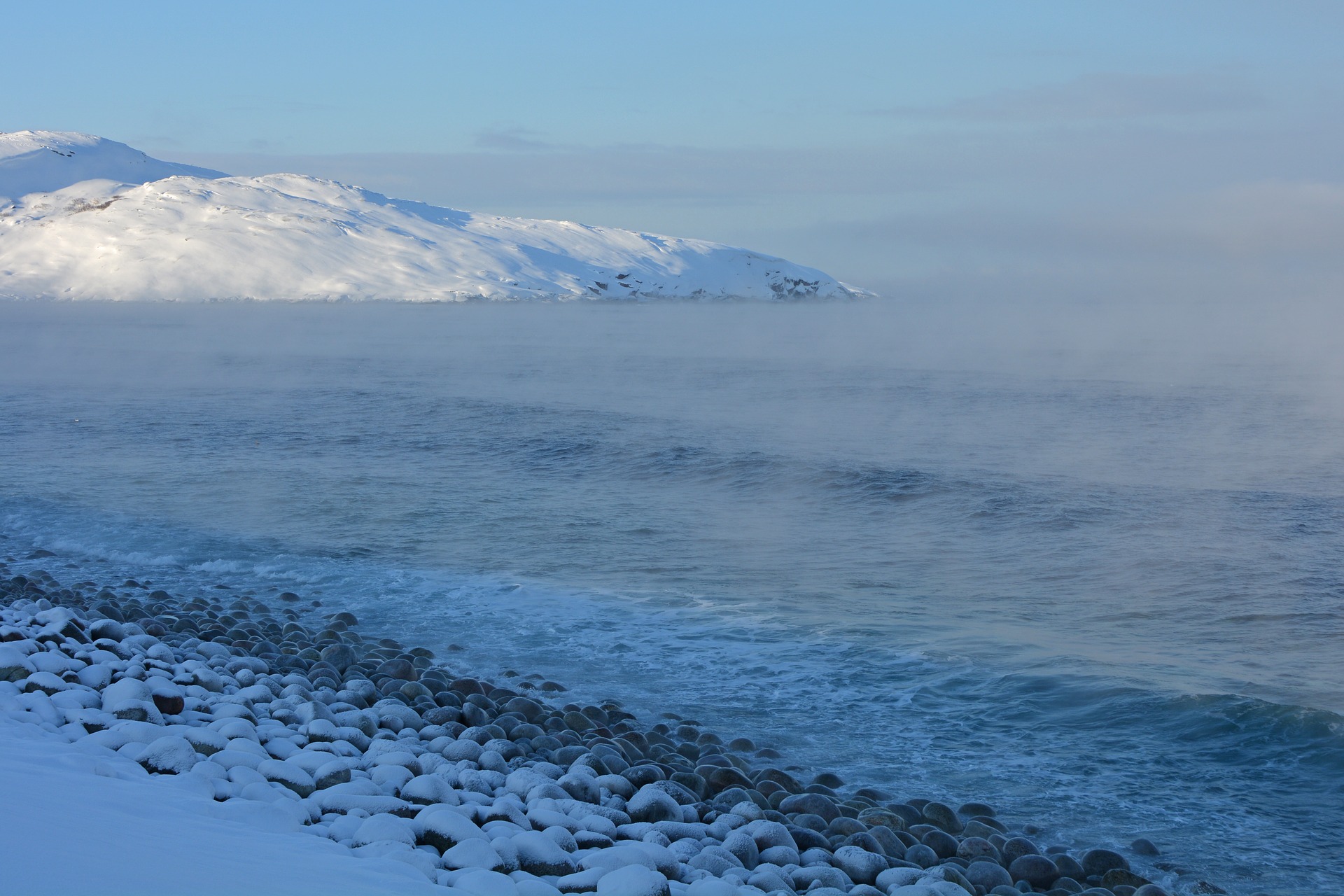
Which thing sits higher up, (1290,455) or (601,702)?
(1290,455)

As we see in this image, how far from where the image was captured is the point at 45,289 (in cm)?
15200

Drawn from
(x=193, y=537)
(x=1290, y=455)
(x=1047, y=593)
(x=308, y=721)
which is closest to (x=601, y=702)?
(x=308, y=721)

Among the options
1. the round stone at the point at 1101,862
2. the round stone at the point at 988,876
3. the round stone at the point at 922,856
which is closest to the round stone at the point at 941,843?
the round stone at the point at 922,856

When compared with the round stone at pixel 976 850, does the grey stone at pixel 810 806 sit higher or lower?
higher

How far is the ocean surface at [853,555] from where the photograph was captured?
7.56 m

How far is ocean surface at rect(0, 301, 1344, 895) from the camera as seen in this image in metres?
7.56

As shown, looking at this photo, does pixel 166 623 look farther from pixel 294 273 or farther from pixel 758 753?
pixel 294 273

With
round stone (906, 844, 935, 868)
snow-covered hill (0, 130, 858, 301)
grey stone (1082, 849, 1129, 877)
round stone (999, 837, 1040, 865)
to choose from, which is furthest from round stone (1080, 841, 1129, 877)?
snow-covered hill (0, 130, 858, 301)

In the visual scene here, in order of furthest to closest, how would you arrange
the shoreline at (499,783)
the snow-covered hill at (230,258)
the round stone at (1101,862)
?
the snow-covered hill at (230,258) < the round stone at (1101,862) < the shoreline at (499,783)

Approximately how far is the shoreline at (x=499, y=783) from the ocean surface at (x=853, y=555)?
2.63 feet

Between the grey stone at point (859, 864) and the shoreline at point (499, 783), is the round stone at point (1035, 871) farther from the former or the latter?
the grey stone at point (859, 864)

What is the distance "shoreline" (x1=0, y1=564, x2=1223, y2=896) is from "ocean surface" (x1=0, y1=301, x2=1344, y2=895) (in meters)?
0.80

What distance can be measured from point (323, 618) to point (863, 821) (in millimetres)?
6538

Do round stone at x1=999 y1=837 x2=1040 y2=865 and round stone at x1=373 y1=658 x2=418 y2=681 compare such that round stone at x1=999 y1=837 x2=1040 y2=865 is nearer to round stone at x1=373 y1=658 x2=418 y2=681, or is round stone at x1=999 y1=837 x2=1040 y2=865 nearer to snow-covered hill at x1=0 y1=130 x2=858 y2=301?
round stone at x1=373 y1=658 x2=418 y2=681
